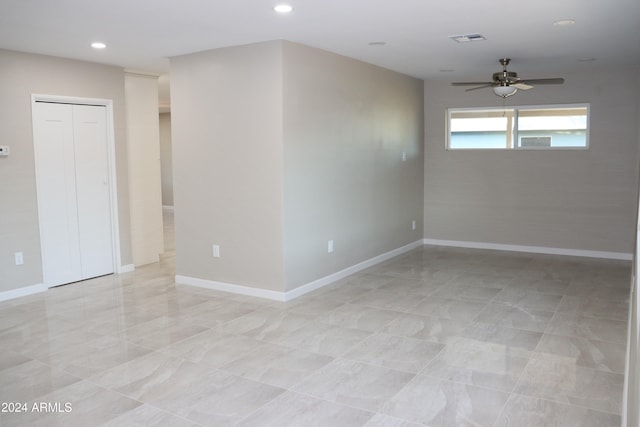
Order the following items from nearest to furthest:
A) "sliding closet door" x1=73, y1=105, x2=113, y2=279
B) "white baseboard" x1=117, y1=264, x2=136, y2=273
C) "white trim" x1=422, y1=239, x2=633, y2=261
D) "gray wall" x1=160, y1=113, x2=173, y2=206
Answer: "sliding closet door" x1=73, y1=105, x2=113, y2=279, "white baseboard" x1=117, y1=264, x2=136, y2=273, "white trim" x1=422, y1=239, x2=633, y2=261, "gray wall" x1=160, y1=113, x2=173, y2=206

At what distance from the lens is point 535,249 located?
25.0 feet

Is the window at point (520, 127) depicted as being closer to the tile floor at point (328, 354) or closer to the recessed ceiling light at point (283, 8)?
the tile floor at point (328, 354)

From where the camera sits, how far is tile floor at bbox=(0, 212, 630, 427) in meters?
2.98

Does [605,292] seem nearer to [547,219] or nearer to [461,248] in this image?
[547,219]

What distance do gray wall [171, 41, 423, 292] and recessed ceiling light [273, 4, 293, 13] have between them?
1034mm

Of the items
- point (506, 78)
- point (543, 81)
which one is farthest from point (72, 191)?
point (543, 81)

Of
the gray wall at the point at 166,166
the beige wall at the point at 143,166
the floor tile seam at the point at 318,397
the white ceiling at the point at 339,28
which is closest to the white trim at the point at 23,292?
the beige wall at the point at 143,166

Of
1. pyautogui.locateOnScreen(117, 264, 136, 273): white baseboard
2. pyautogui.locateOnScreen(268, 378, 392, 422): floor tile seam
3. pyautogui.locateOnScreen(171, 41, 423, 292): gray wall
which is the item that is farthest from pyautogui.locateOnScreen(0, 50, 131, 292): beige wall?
pyautogui.locateOnScreen(268, 378, 392, 422): floor tile seam

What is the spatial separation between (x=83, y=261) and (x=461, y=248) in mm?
5210

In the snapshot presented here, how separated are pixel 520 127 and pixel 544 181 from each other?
85 centimetres

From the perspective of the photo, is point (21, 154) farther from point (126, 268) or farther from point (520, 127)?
point (520, 127)

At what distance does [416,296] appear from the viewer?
5.35 m

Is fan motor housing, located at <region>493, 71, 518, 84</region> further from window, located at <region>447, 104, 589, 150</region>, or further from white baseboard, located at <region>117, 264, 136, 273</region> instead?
white baseboard, located at <region>117, 264, 136, 273</region>

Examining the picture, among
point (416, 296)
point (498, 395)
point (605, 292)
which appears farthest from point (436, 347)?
point (605, 292)
